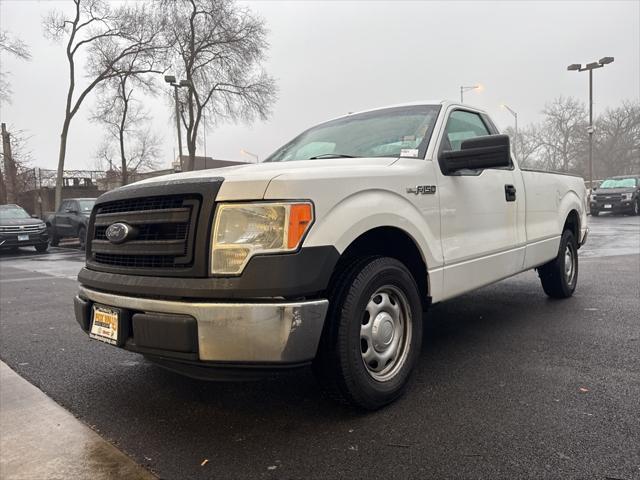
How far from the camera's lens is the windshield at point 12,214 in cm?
1609

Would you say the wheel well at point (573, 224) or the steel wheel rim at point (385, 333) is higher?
the wheel well at point (573, 224)

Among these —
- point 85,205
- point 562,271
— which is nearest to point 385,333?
point 562,271

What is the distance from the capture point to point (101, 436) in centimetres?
262

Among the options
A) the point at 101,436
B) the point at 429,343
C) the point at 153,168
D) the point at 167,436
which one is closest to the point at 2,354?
the point at 101,436

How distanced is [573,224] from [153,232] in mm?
4927

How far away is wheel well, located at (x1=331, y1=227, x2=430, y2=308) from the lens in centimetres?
280

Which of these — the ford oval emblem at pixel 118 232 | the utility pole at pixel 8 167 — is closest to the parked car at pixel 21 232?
the utility pole at pixel 8 167

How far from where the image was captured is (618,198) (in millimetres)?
21203

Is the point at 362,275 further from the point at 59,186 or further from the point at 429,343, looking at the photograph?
the point at 59,186

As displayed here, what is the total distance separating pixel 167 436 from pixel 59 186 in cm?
2582

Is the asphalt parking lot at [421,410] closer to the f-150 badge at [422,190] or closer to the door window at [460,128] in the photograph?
the f-150 badge at [422,190]

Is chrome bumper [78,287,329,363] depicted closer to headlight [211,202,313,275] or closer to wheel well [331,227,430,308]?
headlight [211,202,313,275]

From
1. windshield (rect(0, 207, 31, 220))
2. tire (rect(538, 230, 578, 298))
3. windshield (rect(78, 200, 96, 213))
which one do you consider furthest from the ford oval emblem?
windshield (rect(0, 207, 31, 220))

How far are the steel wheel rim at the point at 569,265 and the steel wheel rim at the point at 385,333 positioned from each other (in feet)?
10.9
